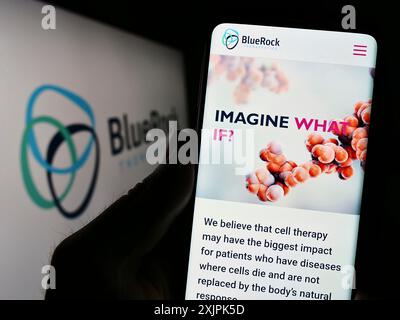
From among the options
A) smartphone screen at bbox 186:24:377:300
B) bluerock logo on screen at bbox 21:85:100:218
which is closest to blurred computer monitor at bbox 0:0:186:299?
bluerock logo on screen at bbox 21:85:100:218

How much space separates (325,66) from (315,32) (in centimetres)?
4

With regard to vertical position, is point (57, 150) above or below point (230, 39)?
below

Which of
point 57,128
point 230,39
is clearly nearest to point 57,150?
point 57,128

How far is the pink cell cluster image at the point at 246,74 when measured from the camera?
1.74ft

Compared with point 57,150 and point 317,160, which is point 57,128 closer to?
point 57,150

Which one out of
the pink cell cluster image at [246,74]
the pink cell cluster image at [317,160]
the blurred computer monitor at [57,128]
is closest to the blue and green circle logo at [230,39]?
the pink cell cluster image at [246,74]

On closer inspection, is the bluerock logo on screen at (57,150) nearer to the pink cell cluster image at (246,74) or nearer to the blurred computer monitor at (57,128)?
the blurred computer monitor at (57,128)

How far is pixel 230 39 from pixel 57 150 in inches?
42.9

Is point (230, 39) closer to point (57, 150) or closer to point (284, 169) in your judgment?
point (284, 169)

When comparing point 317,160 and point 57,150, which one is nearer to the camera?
point 317,160

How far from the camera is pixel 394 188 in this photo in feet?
6.23

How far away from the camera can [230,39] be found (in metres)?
0.54

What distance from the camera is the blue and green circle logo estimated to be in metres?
0.54
